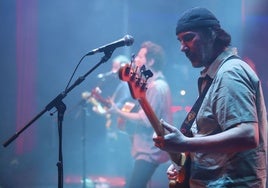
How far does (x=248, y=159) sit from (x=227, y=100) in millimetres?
341

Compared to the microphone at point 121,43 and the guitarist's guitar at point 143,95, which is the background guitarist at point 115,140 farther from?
the guitarist's guitar at point 143,95

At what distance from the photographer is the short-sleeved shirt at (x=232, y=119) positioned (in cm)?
199

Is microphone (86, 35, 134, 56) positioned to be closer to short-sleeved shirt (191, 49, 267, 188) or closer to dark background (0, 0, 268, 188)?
short-sleeved shirt (191, 49, 267, 188)

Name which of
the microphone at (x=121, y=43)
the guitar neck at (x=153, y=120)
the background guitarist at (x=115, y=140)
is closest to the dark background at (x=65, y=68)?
the background guitarist at (x=115, y=140)

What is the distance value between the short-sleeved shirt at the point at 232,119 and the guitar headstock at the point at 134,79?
360 mm

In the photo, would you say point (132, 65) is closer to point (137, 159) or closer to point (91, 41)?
point (137, 159)

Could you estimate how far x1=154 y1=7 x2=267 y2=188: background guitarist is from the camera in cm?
196

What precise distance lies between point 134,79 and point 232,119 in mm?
590

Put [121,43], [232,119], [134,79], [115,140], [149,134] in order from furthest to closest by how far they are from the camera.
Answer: [115,140], [149,134], [121,43], [134,79], [232,119]

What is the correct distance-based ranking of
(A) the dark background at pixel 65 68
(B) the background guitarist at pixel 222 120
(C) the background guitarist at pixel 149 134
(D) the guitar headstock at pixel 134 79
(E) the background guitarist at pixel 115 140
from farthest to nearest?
1. (A) the dark background at pixel 65 68
2. (E) the background guitarist at pixel 115 140
3. (C) the background guitarist at pixel 149 134
4. (D) the guitar headstock at pixel 134 79
5. (B) the background guitarist at pixel 222 120

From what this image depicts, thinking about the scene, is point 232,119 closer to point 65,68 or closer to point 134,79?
point 134,79

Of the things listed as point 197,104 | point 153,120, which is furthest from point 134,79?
point 197,104

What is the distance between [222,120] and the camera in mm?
2023

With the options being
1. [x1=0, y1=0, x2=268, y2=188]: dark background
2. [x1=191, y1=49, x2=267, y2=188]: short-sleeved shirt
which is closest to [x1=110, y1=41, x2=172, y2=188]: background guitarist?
[x1=191, y1=49, x2=267, y2=188]: short-sleeved shirt
